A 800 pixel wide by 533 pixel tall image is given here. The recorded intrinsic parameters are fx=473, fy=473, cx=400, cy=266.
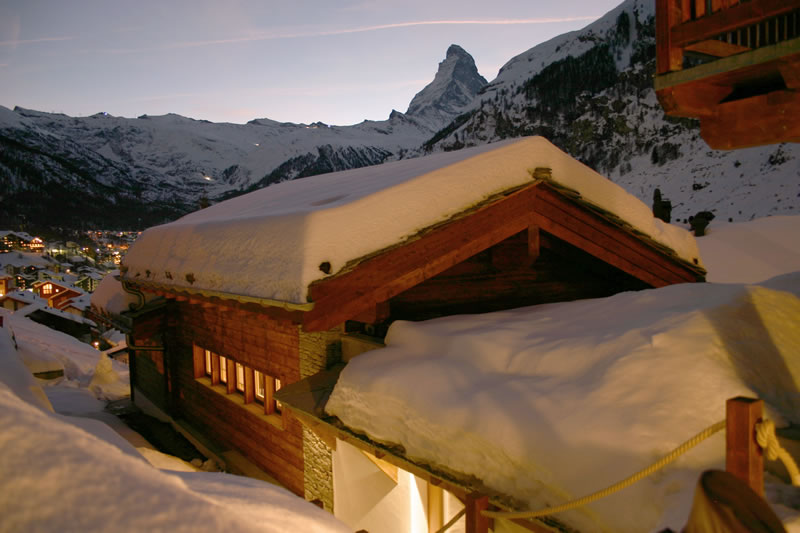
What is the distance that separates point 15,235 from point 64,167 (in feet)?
391

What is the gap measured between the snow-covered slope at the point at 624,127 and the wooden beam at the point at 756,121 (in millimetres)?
30716

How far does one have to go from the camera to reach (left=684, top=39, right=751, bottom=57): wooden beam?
336 cm

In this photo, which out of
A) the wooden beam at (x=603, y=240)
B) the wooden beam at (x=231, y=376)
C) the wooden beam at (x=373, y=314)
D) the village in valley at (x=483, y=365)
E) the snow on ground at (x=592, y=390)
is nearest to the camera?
the village in valley at (x=483, y=365)

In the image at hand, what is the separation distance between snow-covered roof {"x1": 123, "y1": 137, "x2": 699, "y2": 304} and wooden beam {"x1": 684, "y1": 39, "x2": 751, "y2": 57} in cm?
199

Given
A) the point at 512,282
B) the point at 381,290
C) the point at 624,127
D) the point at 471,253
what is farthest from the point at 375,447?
the point at 624,127

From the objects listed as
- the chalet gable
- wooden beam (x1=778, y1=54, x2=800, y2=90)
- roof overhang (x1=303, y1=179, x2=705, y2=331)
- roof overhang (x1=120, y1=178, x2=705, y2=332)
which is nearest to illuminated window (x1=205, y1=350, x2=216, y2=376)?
the chalet gable

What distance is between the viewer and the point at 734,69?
9.71 ft

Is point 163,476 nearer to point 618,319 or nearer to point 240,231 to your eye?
point 618,319

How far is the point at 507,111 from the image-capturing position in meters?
76.4

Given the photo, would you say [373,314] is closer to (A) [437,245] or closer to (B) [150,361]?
(A) [437,245]

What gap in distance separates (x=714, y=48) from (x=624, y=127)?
2400 inches

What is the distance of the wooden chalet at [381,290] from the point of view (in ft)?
14.9

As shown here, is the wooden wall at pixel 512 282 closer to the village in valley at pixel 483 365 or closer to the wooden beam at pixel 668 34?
the village in valley at pixel 483 365

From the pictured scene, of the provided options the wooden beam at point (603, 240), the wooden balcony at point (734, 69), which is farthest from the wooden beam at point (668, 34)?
the wooden beam at point (603, 240)
